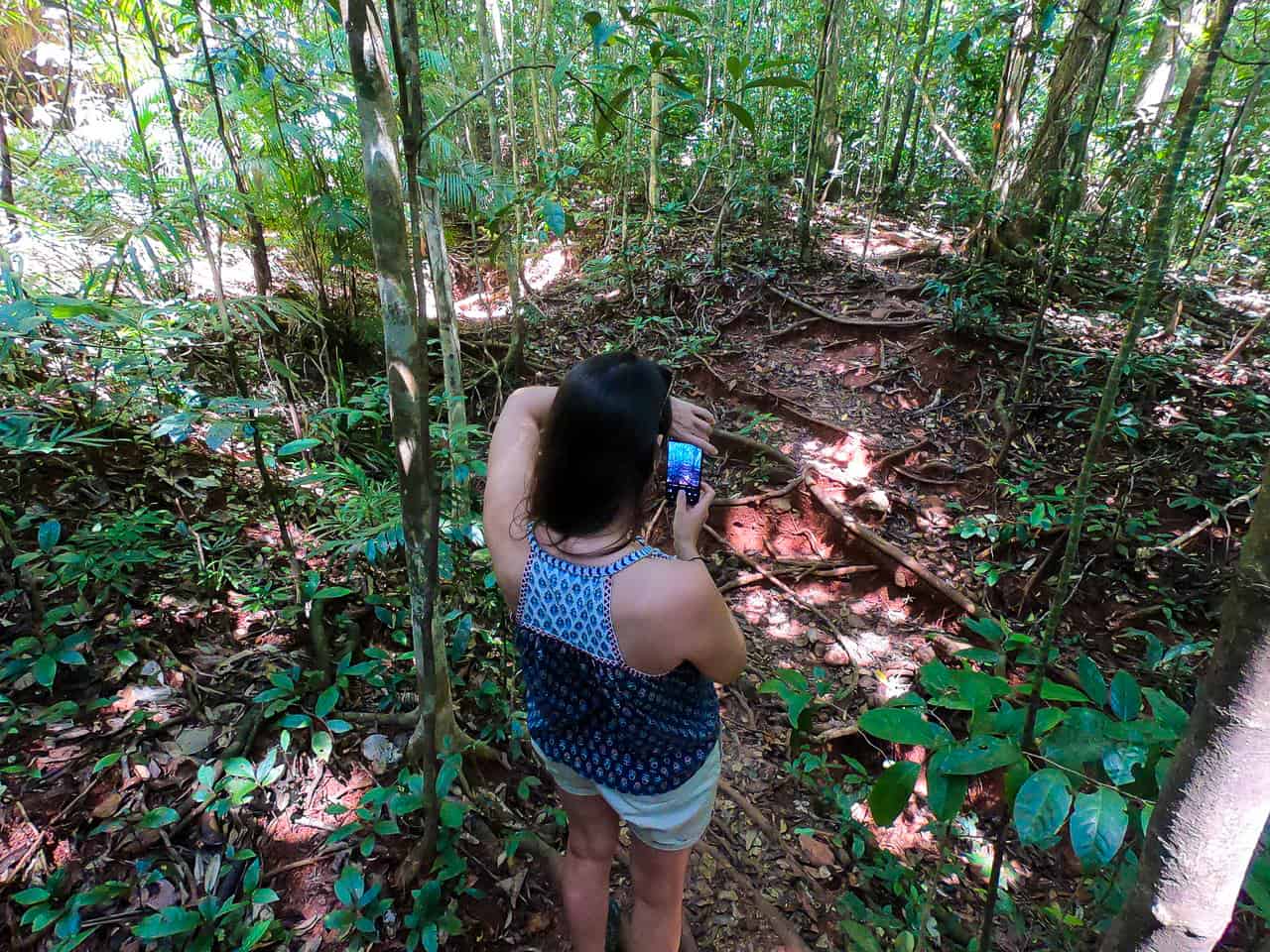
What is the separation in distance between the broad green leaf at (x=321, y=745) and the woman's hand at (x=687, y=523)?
53.9 inches

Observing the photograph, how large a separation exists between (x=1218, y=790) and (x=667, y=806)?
985 millimetres

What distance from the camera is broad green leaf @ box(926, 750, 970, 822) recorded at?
3.22 ft

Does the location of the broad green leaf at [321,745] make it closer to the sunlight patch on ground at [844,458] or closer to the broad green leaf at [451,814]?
the broad green leaf at [451,814]

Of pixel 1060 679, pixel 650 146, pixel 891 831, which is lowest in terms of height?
pixel 891 831

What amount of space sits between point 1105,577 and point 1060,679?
82 cm

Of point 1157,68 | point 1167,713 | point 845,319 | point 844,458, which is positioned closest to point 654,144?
point 845,319

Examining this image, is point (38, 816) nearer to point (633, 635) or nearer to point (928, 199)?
point (633, 635)

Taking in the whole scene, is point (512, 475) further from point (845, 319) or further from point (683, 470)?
point (845, 319)

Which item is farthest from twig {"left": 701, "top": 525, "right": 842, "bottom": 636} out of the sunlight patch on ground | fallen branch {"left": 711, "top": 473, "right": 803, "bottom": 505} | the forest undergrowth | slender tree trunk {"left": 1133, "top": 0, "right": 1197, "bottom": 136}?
slender tree trunk {"left": 1133, "top": 0, "right": 1197, "bottom": 136}

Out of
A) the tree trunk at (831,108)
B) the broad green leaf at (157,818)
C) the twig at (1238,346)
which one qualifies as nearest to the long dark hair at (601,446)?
the broad green leaf at (157,818)

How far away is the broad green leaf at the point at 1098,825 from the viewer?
33.8 inches

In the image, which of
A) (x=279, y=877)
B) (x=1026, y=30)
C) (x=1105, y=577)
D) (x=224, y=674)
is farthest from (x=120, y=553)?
(x=1026, y=30)

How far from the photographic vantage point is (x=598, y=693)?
1.32m

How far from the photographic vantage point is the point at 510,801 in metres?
2.12
